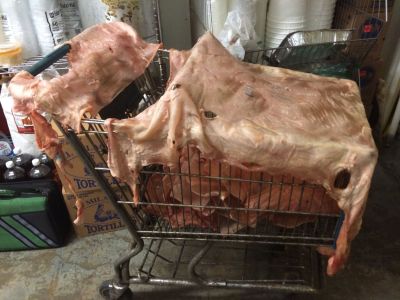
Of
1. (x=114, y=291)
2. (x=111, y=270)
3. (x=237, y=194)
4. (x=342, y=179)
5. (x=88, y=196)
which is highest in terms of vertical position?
(x=342, y=179)

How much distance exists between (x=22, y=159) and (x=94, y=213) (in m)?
0.37

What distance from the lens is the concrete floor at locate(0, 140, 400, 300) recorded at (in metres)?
1.39

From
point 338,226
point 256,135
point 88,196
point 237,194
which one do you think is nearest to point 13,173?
point 88,196

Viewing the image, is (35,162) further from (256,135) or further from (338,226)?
(338,226)

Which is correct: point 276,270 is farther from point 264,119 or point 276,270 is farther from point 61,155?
point 61,155

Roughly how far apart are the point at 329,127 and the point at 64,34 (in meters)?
1.20

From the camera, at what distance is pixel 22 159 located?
1.56 m

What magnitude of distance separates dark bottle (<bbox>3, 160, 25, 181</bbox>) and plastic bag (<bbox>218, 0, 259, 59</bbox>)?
979 mm

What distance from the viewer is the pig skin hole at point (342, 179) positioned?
2.67 ft

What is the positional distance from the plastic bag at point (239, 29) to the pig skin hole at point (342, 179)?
0.80 meters

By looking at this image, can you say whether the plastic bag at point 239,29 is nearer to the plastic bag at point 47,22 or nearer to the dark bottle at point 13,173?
the plastic bag at point 47,22

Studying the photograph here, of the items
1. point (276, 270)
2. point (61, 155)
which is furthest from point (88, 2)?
point (276, 270)

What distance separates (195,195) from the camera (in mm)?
1060

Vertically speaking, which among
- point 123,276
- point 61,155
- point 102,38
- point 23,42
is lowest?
point 123,276
